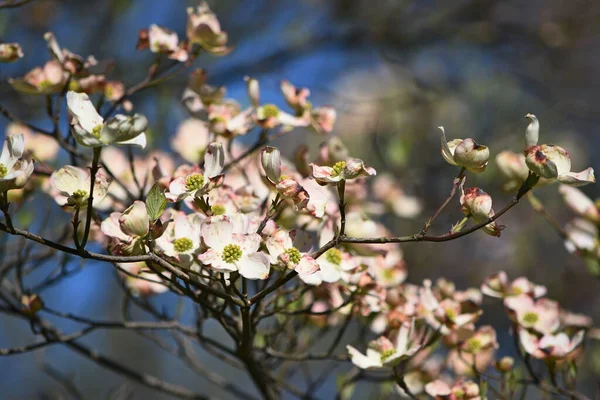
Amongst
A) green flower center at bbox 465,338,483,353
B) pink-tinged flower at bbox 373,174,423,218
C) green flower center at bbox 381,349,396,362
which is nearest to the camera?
green flower center at bbox 381,349,396,362

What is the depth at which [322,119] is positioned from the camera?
3.20 feet

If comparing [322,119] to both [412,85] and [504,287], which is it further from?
[412,85]

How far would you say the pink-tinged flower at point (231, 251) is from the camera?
633mm

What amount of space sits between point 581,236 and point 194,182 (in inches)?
26.4

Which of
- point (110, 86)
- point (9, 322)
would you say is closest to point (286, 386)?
point (110, 86)

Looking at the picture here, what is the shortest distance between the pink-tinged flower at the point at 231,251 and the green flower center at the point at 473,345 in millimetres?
413

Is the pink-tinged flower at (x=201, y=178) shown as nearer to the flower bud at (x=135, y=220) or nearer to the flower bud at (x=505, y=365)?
the flower bud at (x=135, y=220)

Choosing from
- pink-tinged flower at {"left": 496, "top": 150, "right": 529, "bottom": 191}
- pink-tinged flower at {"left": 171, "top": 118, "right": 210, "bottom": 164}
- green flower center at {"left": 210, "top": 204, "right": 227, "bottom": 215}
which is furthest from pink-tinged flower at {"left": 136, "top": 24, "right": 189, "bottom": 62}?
pink-tinged flower at {"left": 496, "top": 150, "right": 529, "bottom": 191}

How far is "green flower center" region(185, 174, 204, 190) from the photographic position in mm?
675

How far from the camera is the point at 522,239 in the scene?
3.41 meters

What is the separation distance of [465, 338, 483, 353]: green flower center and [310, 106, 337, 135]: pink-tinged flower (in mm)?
377

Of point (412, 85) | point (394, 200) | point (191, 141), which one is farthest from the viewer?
point (412, 85)

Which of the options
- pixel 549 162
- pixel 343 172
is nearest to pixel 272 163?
pixel 343 172

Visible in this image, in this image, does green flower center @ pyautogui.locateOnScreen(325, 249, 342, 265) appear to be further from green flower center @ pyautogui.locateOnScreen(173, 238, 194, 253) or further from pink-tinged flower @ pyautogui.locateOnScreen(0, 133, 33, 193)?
pink-tinged flower @ pyautogui.locateOnScreen(0, 133, 33, 193)
